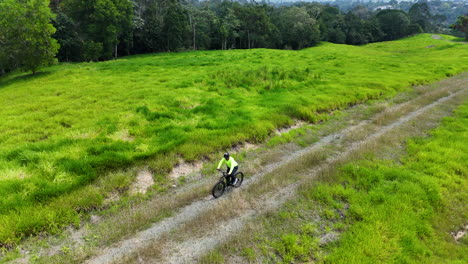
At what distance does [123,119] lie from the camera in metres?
17.2

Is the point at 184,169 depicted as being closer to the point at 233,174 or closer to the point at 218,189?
the point at 218,189

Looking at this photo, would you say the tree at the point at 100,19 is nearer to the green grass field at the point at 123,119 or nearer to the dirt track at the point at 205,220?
the green grass field at the point at 123,119

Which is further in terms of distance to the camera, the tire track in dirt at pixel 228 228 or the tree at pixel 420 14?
the tree at pixel 420 14

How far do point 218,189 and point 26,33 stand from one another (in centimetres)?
4150

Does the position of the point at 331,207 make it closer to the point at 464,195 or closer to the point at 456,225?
the point at 456,225

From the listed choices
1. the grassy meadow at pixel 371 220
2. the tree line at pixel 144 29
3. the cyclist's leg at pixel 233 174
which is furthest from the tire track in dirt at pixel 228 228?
the tree line at pixel 144 29

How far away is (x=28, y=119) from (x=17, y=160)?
8.17 meters

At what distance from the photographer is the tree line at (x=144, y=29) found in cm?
3450

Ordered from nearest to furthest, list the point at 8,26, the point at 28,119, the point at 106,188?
the point at 106,188 < the point at 28,119 < the point at 8,26

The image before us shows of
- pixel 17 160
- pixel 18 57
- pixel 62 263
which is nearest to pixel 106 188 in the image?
pixel 62 263

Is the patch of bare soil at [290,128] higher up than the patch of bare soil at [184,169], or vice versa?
the patch of bare soil at [290,128]

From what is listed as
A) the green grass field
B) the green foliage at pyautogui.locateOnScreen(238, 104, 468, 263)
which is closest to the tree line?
the green grass field

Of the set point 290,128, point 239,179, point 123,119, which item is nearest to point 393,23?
point 290,128

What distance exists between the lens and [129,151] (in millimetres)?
13180
